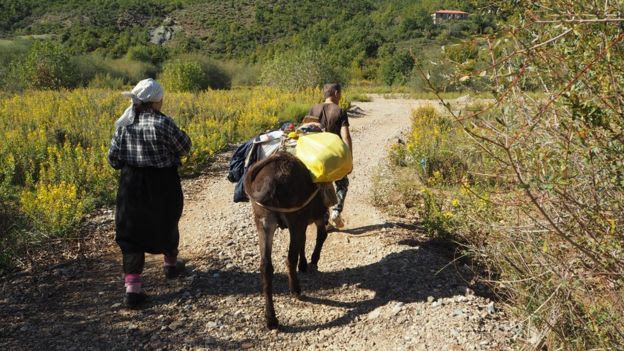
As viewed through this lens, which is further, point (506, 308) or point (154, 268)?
point (154, 268)

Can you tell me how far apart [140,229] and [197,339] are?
1113mm

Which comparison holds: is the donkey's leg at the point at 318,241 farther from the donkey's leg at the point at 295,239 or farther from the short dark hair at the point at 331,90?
the short dark hair at the point at 331,90

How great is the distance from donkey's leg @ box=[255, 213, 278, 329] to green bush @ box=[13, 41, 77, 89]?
19.6 m

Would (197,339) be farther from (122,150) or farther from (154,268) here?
(122,150)

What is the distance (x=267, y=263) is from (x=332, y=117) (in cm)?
210

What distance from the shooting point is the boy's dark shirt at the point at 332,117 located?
5.07 m

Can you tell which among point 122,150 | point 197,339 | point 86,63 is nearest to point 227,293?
point 197,339

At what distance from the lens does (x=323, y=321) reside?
382 centimetres

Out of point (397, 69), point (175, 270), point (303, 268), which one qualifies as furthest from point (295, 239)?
point (397, 69)

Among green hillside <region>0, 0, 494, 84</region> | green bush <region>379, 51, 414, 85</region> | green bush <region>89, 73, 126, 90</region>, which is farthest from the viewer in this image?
green hillside <region>0, 0, 494, 84</region>

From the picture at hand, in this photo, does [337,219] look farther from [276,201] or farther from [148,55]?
[148,55]

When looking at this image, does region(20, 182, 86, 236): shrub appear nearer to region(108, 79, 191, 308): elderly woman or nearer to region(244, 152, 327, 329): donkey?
region(108, 79, 191, 308): elderly woman

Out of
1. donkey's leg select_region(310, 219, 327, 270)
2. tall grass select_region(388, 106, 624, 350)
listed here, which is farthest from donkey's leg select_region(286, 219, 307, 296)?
tall grass select_region(388, 106, 624, 350)

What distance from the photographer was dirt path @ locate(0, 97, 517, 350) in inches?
138
